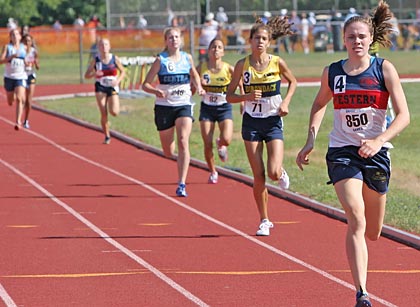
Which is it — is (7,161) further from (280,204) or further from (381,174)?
(381,174)

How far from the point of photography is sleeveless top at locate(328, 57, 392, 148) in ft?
27.8

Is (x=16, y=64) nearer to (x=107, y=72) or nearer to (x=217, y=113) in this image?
(x=107, y=72)

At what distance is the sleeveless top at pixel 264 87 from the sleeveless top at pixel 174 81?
120 inches

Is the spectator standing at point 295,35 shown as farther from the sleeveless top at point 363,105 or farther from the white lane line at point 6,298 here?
the sleeveless top at point 363,105

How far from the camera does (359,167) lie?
27.7ft

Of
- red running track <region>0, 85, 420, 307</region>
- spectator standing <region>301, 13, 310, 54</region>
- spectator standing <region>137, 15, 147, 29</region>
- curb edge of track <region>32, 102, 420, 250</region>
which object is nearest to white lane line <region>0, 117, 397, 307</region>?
red running track <region>0, 85, 420, 307</region>

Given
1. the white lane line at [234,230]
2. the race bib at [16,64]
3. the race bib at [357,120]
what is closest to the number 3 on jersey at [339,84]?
the race bib at [357,120]

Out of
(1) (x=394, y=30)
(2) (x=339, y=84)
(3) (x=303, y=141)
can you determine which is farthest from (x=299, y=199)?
(3) (x=303, y=141)

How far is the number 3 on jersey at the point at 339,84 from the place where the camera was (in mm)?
8547

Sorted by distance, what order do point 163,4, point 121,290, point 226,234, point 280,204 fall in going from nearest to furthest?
point 121,290, point 226,234, point 280,204, point 163,4

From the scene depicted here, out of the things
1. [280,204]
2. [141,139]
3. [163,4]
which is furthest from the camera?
[163,4]

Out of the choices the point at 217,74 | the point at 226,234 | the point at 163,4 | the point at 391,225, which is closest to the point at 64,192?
the point at 217,74

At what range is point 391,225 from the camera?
12.5m

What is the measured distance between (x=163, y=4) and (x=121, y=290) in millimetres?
33113
